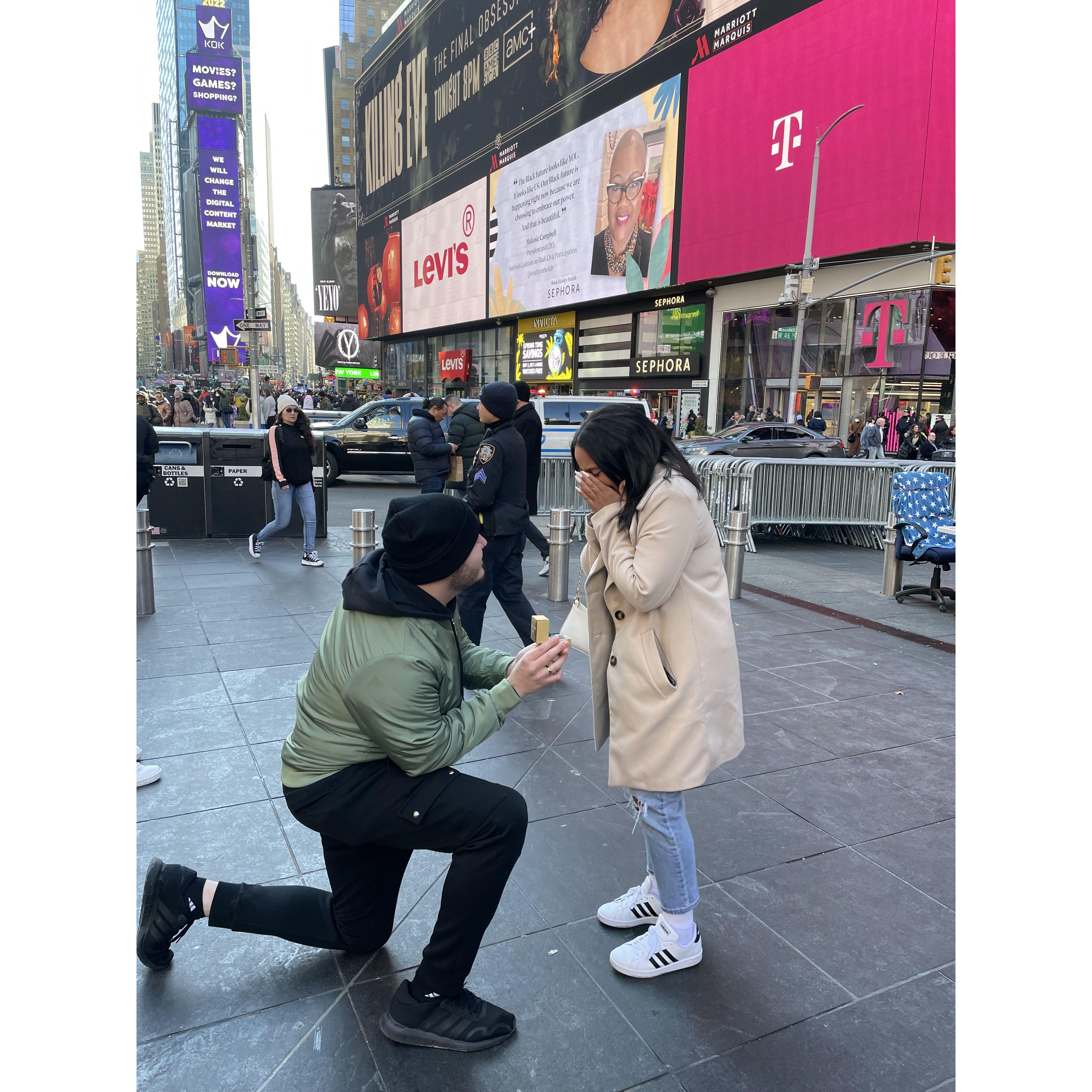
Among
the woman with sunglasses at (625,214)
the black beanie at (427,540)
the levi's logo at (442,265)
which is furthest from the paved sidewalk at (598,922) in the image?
the levi's logo at (442,265)

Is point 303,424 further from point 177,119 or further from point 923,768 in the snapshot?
point 177,119

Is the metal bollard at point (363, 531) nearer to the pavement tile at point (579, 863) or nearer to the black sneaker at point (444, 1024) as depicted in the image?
the pavement tile at point (579, 863)

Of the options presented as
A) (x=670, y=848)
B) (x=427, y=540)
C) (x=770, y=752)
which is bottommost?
(x=770, y=752)

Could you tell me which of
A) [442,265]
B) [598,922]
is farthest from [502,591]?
[442,265]

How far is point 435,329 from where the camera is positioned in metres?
55.5

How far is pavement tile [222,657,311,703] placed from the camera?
533 cm

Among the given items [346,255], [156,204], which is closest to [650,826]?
[346,255]

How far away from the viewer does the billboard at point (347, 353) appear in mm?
73250

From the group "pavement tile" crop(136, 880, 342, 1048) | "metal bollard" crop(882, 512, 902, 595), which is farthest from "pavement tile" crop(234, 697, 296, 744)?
"metal bollard" crop(882, 512, 902, 595)

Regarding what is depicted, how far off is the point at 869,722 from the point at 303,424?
6856 mm

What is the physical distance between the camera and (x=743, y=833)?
373cm

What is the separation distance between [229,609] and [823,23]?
26423 mm

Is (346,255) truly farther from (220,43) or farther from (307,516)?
(307,516)

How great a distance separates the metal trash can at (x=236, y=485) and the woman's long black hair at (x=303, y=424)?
1.89 metres
